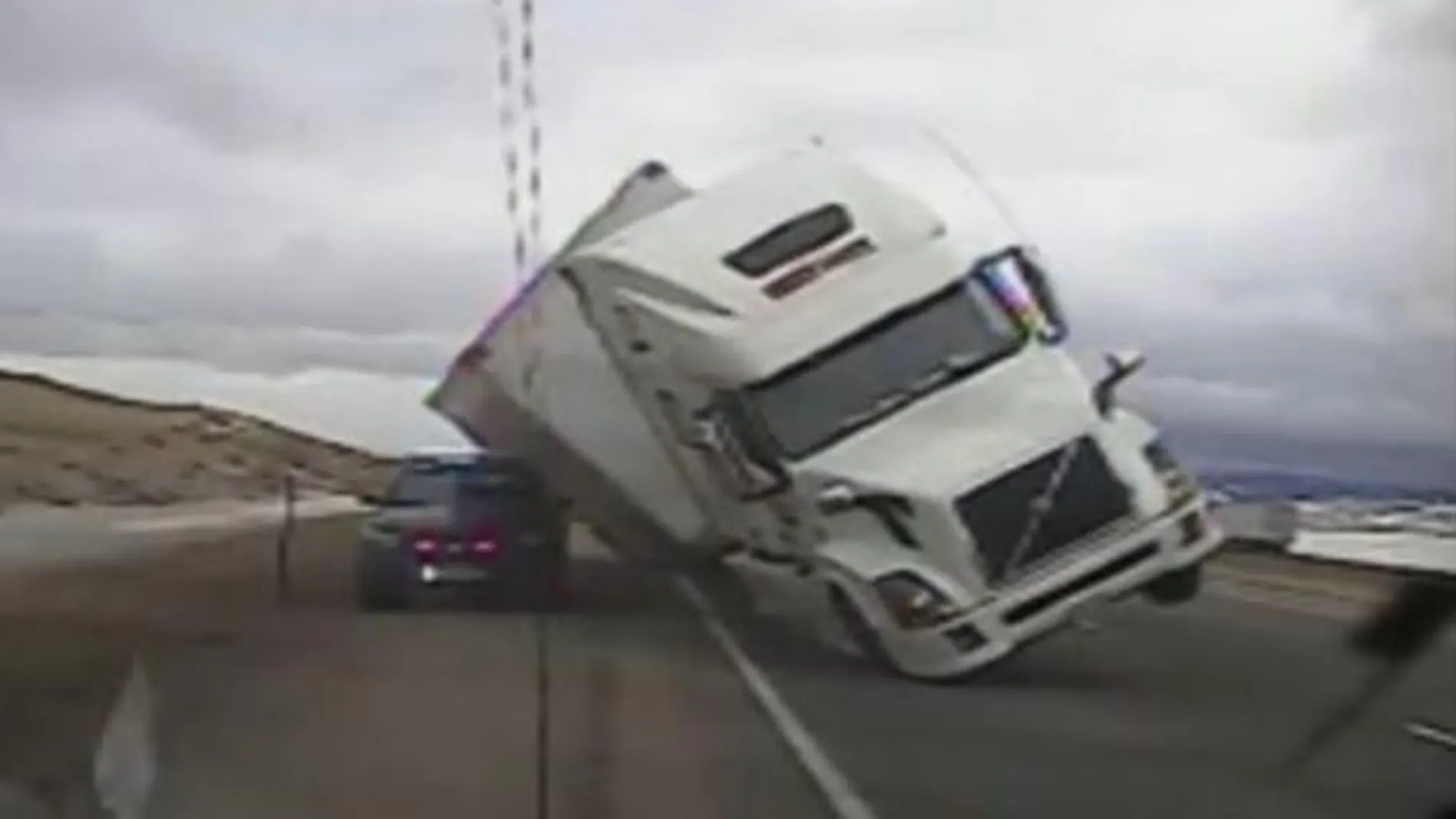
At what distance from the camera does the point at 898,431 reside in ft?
10.0

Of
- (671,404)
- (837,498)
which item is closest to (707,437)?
(671,404)

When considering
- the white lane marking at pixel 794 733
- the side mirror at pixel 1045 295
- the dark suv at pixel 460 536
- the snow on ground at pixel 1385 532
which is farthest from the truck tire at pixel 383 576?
the snow on ground at pixel 1385 532

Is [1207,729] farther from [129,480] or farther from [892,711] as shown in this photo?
[129,480]

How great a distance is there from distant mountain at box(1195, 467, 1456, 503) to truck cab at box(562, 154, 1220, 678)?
0.11 meters

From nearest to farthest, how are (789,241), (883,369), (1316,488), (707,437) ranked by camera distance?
(1316,488) < (883,369) < (707,437) < (789,241)

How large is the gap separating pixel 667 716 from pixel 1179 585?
1.84 ft

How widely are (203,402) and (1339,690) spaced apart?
1.22 metres

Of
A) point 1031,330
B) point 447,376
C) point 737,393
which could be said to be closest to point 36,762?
point 447,376

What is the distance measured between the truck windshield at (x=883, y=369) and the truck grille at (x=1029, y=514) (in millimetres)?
133

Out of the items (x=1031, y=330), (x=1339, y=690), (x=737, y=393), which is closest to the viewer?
(x=1339, y=690)

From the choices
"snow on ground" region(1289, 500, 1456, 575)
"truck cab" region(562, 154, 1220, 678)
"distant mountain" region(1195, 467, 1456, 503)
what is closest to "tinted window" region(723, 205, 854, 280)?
"truck cab" region(562, 154, 1220, 678)

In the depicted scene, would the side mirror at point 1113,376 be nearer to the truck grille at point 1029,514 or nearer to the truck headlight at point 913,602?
the truck grille at point 1029,514

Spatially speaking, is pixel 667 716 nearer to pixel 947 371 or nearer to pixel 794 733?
pixel 794 733

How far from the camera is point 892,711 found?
114 inches
